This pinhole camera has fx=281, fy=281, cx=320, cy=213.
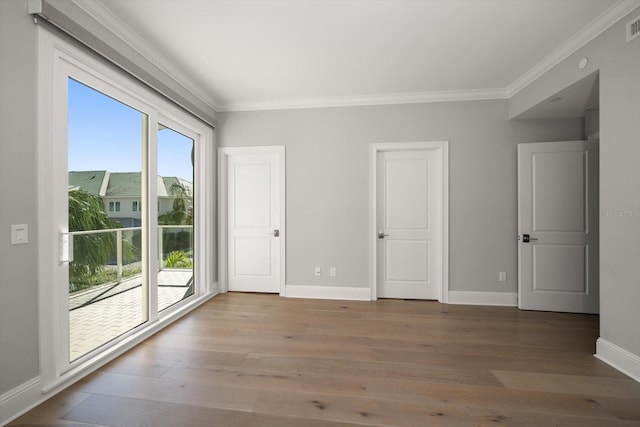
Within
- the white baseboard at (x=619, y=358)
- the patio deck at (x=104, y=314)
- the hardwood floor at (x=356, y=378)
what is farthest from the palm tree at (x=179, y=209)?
the white baseboard at (x=619, y=358)

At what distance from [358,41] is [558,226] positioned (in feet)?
10.5

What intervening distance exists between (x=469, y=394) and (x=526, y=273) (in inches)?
91.4

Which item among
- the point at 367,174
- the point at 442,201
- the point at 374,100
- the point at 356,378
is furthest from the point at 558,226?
the point at 356,378

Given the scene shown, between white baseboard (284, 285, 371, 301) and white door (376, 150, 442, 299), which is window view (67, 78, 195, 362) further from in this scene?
white door (376, 150, 442, 299)

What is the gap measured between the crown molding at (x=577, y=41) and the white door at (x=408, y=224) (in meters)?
1.22

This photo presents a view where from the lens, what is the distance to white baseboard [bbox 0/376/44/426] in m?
1.57

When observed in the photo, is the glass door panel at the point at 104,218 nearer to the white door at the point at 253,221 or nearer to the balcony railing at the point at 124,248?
the balcony railing at the point at 124,248

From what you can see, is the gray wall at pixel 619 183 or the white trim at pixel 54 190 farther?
the gray wall at pixel 619 183

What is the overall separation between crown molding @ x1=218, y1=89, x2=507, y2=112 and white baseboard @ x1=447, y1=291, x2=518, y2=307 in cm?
256

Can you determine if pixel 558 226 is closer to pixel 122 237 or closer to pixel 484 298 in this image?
pixel 484 298

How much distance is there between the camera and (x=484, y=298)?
3.69 meters

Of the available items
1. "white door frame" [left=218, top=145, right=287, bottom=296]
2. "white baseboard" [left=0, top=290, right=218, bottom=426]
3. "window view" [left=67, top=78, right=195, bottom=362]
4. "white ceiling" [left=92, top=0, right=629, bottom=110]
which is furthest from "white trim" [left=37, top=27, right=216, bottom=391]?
"white door frame" [left=218, top=145, right=287, bottom=296]

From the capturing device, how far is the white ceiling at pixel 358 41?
7.11 feet

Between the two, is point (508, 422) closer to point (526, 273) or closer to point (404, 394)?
point (404, 394)
